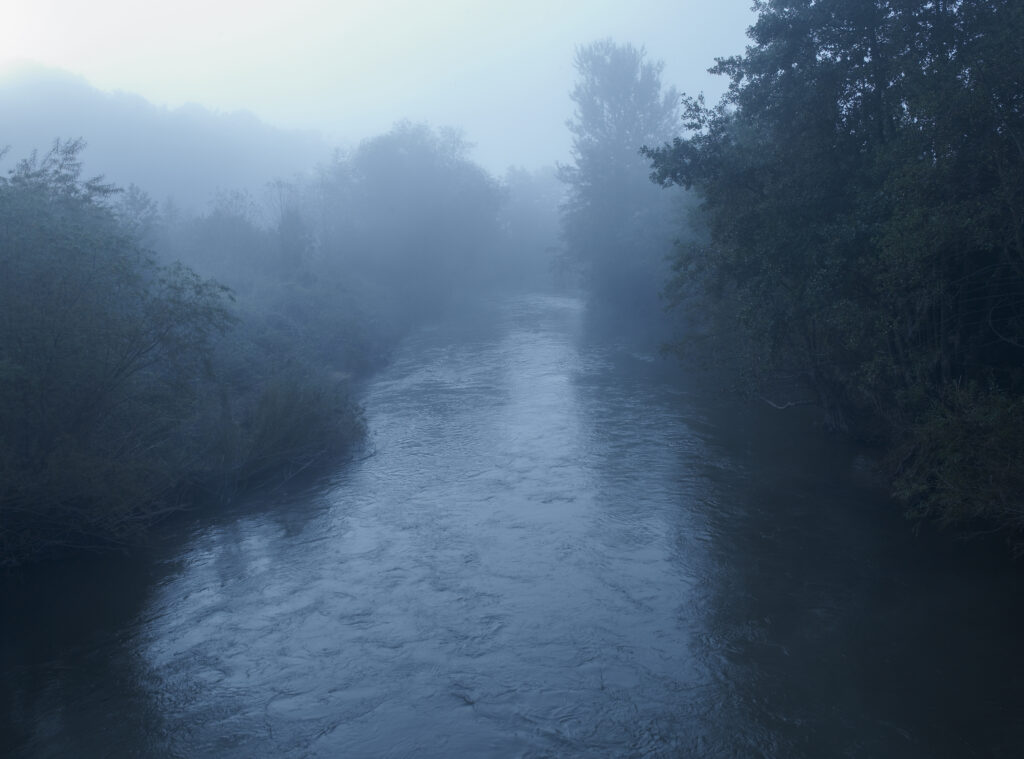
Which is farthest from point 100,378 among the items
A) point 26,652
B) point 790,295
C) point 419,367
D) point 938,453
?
point 419,367

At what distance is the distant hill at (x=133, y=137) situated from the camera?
57.2 meters

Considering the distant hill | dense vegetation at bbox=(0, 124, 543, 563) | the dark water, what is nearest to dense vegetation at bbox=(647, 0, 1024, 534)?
the dark water

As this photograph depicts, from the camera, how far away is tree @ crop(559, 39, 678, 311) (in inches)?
1775

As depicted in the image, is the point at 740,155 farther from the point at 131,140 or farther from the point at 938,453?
the point at 131,140

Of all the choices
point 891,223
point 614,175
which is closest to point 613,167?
point 614,175

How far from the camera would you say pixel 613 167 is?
46.9 m

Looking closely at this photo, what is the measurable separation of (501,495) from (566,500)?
1.31 metres

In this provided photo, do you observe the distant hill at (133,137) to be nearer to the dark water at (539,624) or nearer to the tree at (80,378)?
the tree at (80,378)

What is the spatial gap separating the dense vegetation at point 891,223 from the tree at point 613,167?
25790 millimetres

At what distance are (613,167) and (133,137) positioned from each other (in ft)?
131

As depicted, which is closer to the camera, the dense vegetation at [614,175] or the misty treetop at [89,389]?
the misty treetop at [89,389]

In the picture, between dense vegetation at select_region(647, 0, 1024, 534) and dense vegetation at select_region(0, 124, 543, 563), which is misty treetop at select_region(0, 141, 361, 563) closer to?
dense vegetation at select_region(0, 124, 543, 563)

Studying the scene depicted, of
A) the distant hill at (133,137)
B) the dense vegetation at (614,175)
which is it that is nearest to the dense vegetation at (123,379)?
the dense vegetation at (614,175)

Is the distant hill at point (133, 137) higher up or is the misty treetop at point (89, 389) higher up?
the distant hill at point (133, 137)
